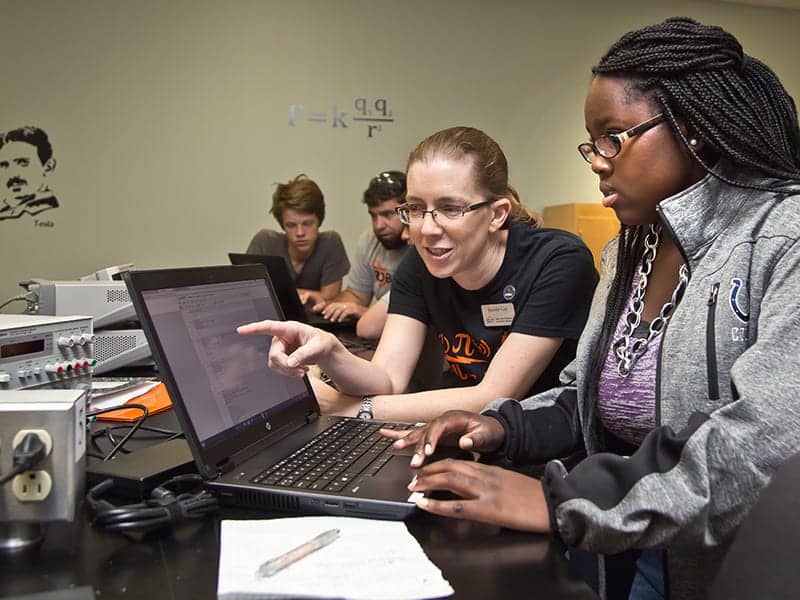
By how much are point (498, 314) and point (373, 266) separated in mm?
1857

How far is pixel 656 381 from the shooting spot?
0.91m

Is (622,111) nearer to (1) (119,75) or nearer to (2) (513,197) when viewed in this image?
(2) (513,197)

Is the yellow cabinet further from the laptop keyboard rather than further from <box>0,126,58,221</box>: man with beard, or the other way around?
the laptop keyboard

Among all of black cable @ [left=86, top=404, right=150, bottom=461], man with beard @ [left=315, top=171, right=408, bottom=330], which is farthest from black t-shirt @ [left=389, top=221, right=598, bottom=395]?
man with beard @ [left=315, top=171, right=408, bottom=330]

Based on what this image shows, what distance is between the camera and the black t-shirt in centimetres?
136

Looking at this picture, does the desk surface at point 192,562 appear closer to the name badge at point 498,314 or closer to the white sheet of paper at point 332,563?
the white sheet of paper at point 332,563

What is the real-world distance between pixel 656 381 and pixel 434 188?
642 mm

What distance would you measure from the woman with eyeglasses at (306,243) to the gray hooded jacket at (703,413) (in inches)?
97.5

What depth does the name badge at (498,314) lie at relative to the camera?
1425 millimetres

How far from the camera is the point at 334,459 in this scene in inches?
34.8

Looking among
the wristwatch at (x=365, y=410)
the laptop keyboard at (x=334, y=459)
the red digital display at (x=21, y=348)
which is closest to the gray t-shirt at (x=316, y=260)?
the wristwatch at (x=365, y=410)

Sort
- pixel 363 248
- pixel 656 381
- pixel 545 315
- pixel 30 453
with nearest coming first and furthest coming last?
pixel 30 453 < pixel 656 381 < pixel 545 315 < pixel 363 248

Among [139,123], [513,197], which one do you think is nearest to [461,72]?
[139,123]

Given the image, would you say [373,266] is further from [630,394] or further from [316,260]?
[630,394]
